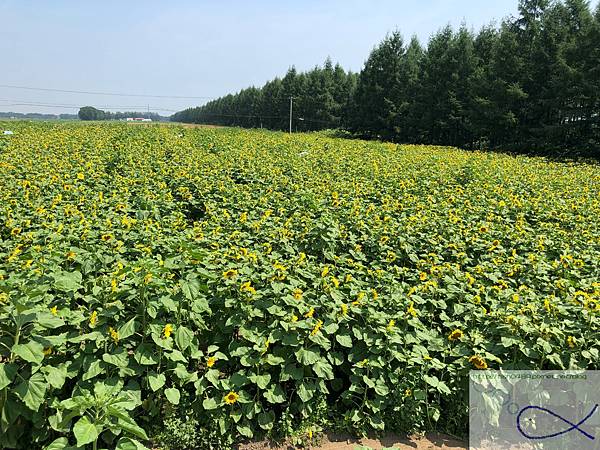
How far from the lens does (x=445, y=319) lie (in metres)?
3.33

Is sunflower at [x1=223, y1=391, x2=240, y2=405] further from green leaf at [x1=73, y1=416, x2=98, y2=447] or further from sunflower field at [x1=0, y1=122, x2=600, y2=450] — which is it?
green leaf at [x1=73, y1=416, x2=98, y2=447]

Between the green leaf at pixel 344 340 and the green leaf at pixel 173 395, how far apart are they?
1.07 m

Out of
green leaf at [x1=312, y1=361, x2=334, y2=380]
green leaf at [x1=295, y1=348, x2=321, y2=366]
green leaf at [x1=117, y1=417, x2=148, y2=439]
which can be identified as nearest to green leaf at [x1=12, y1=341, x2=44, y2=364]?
green leaf at [x1=117, y1=417, x2=148, y2=439]

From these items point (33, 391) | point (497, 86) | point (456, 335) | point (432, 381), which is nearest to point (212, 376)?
point (33, 391)

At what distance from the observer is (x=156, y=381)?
2.57 meters

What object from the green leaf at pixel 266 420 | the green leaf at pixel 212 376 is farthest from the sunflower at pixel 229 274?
the green leaf at pixel 266 420

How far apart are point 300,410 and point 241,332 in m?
0.64

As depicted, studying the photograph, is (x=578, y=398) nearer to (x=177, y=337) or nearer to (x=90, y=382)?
(x=177, y=337)

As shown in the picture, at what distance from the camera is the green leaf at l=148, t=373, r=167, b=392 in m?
2.53

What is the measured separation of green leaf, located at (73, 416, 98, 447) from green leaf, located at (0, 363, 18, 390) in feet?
1.64

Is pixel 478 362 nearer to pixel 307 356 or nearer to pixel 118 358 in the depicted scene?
pixel 307 356

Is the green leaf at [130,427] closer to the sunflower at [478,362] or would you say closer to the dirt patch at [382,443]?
the dirt patch at [382,443]

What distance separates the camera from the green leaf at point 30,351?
2250 millimetres

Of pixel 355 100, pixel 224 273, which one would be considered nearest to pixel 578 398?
pixel 224 273
